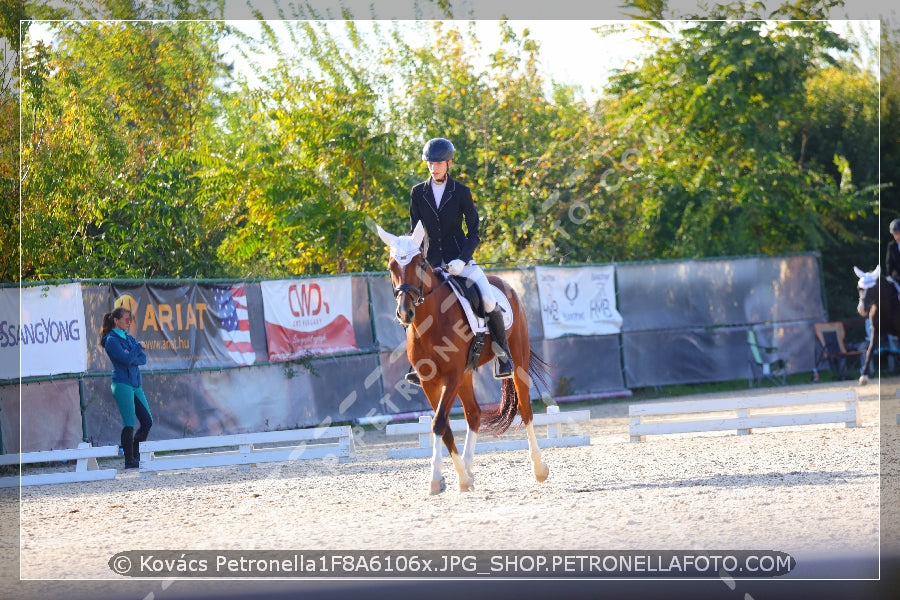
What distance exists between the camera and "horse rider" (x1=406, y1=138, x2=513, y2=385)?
32.4ft

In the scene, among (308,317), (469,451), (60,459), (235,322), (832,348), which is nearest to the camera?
(469,451)

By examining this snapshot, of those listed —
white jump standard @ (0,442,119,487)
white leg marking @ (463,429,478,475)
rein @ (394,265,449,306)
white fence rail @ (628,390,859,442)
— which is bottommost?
white jump standard @ (0,442,119,487)

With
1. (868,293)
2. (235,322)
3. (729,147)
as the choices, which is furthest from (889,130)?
(235,322)

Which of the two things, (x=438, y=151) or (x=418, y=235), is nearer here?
(x=418, y=235)

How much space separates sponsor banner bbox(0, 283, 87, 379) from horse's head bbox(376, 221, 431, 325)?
717 centimetres

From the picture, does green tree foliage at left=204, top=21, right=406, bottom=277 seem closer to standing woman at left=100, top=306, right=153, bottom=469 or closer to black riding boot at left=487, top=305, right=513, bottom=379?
standing woman at left=100, top=306, right=153, bottom=469

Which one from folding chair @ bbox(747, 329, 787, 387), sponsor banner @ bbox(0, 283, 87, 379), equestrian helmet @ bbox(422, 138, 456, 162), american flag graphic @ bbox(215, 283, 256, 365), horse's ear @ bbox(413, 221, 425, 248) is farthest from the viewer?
folding chair @ bbox(747, 329, 787, 387)

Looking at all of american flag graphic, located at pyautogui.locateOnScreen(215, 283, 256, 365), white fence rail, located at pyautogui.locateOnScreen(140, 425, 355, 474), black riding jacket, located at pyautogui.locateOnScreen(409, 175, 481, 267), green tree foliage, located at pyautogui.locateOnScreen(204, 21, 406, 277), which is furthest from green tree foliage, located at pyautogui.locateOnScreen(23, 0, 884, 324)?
black riding jacket, located at pyautogui.locateOnScreen(409, 175, 481, 267)

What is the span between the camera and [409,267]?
9.21 metres

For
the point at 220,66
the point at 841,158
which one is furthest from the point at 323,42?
the point at 841,158

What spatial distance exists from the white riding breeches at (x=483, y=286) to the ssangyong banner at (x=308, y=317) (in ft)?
25.2

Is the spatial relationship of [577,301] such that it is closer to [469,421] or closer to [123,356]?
[123,356]

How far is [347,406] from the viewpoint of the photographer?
17.8 metres

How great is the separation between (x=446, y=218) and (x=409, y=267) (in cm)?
93
